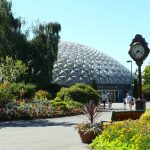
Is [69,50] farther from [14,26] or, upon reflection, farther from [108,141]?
[108,141]

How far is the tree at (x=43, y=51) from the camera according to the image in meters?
54.4

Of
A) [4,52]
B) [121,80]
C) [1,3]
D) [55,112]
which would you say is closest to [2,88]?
[55,112]

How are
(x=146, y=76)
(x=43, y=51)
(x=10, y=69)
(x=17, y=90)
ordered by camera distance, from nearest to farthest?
1. (x=17, y=90)
2. (x=10, y=69)
3. (x=43, y=51)
4. (x=146, y=76)

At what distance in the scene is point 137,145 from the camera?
10586mm

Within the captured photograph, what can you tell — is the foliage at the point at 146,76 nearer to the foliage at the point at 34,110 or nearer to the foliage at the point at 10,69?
the foliage at the point at 10,69

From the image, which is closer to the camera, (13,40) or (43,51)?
(13,40)

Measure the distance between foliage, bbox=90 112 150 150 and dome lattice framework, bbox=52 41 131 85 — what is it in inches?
2924

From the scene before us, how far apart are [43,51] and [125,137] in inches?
1747

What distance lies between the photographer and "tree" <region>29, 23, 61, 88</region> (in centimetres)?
5444

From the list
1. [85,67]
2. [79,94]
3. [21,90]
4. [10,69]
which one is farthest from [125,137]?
[85,67]

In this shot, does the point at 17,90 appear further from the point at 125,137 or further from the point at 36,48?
the point at 125,137

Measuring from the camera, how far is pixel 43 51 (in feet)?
184

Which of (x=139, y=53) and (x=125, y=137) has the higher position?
(x=139, y=53)

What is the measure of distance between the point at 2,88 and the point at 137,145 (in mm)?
25197
